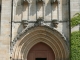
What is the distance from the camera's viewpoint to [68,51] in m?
10.6

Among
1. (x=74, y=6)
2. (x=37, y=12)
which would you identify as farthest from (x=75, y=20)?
(x=37, y=12)

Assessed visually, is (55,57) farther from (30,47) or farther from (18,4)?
(18,4)

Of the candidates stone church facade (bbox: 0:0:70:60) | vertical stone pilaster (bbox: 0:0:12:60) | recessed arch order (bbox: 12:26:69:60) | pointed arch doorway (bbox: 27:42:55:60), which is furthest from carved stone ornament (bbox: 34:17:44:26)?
vertical stone pilaster (bbox: 0:0:12:60)

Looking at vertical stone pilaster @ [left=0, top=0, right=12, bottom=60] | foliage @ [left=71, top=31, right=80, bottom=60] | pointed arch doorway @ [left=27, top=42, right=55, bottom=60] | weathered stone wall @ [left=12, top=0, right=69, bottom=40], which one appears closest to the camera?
foliage @ [left=71, top=31, right=80, bottom=60]

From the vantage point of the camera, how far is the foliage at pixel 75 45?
10.3 meters

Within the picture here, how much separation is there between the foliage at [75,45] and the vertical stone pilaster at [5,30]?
10.6 feet

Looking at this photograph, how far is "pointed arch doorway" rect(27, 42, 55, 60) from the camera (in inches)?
440

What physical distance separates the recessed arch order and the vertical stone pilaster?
1.39 feet

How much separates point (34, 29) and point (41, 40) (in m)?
0.74

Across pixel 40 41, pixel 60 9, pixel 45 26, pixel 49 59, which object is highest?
pixel 60 9

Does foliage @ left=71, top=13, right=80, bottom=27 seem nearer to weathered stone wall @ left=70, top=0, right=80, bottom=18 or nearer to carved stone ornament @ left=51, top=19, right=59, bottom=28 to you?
weathered stone wall @ left=70, top=0, right=80, bottom=18

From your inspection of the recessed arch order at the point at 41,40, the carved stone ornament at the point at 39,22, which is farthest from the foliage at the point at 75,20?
the carved stone ornament at the point at 39,22

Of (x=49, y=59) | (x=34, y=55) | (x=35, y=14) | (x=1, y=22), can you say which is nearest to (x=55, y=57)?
(x=49, y=59)

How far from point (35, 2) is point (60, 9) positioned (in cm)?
139
